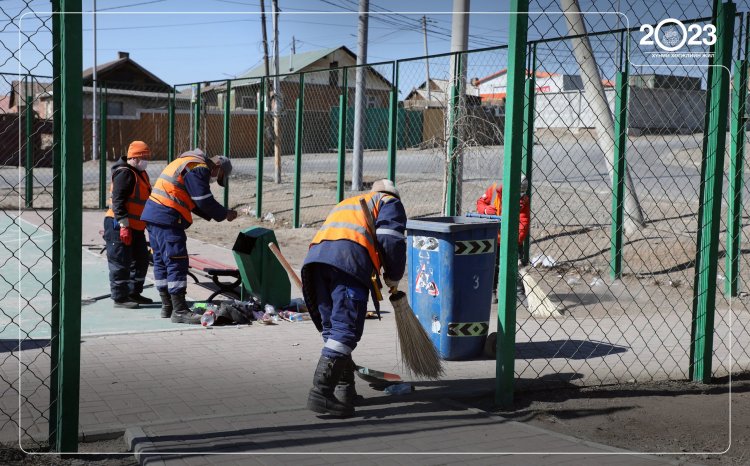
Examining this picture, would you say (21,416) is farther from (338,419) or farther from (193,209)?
(193,209)

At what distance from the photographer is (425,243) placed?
268 inches

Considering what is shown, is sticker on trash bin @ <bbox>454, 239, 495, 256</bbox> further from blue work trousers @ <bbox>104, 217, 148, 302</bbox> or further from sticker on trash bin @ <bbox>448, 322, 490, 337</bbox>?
blue work trousers @ <bbox>104, 217, 148, 302</bbox>

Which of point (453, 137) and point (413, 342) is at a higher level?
point (453, 137)

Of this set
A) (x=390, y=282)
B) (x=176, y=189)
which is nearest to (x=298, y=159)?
(x=176, y=189)

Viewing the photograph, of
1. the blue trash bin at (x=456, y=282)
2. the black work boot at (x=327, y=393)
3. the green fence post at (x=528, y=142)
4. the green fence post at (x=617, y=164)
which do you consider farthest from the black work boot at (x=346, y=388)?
the green fence post at (x=617, y=164)

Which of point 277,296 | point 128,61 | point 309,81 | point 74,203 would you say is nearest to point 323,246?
point 74,203

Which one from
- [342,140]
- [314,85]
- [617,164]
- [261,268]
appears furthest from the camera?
[314,85]

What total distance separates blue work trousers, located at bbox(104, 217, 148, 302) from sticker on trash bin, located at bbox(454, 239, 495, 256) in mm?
3638

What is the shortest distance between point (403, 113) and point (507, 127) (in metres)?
10.9

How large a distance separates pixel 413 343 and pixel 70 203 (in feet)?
8.07

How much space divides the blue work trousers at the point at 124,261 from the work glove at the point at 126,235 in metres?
0.05

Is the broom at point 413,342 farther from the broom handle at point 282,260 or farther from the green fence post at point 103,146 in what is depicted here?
the green fence post at point 103,146

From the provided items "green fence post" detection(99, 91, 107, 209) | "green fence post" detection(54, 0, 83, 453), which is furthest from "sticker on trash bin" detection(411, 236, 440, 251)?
"green fence post" detection(99, 91, 107, 209)

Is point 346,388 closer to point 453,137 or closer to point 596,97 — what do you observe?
point 453,137
